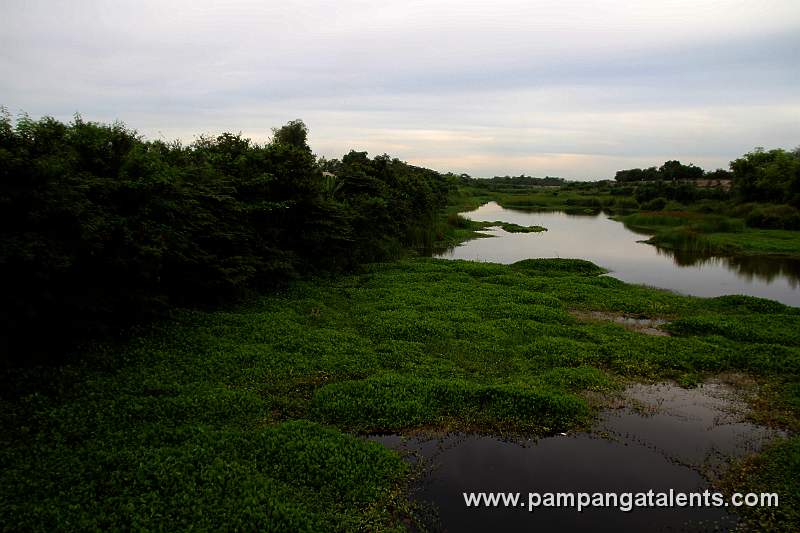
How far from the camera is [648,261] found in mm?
27859

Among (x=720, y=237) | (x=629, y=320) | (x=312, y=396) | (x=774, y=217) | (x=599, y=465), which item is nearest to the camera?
(x=599, y=465)

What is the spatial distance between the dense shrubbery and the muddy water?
6538 mm

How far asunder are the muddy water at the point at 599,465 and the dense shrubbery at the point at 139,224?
6.54 metres

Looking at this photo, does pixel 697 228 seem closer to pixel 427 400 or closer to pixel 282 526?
pixel 427 400

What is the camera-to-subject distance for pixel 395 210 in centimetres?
2786

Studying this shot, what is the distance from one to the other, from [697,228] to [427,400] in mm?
37344

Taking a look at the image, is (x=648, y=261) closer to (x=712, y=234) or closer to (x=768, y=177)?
(x=712, y=234)

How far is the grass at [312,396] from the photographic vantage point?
6059 millimetres

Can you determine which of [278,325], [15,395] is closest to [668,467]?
[278,325]

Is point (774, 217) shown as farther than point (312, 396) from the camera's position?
Yes

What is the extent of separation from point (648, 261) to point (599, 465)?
23310 millimetres

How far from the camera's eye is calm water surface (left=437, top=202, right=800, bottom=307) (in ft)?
69.9

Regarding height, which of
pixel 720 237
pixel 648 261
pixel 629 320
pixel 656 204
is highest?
pixel 656 204

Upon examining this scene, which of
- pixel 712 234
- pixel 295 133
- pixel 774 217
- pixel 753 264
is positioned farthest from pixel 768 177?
pixel 295 133
